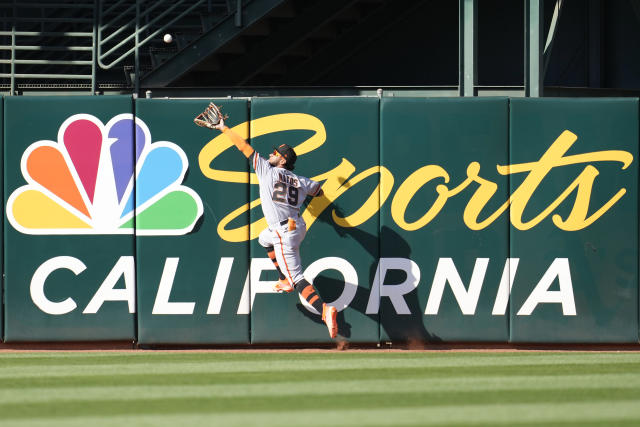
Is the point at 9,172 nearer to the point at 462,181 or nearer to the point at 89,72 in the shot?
the point at 462,181

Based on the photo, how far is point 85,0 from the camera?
1930cm

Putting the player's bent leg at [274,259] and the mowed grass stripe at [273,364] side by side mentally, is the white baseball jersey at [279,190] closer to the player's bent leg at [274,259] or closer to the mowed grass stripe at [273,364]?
the player's bent leg at [274,259]

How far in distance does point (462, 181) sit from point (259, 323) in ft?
8.11

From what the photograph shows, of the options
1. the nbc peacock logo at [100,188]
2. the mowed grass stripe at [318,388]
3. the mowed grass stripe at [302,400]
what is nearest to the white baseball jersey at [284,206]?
the nbc peacock logo at [100,188]

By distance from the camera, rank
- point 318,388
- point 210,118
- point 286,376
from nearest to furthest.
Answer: point 318,388 → point 286,376 → point 210,118

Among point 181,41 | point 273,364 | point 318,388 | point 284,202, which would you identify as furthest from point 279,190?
point 181,41

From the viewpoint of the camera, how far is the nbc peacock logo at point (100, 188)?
9.95m

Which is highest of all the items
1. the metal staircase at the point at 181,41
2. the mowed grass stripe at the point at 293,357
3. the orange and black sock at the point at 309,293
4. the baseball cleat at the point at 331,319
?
the metal staircase at the point at 181,41

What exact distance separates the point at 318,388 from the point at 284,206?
2493 millimetres

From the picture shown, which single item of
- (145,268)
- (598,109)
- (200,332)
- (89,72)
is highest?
(89,72)

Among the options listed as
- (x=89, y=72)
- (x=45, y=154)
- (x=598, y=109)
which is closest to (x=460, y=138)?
(x=598, y=109)

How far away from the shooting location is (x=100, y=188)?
9953 mm

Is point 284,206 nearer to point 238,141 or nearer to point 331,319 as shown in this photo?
point 238,141

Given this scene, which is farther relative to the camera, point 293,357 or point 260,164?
point 260,164
